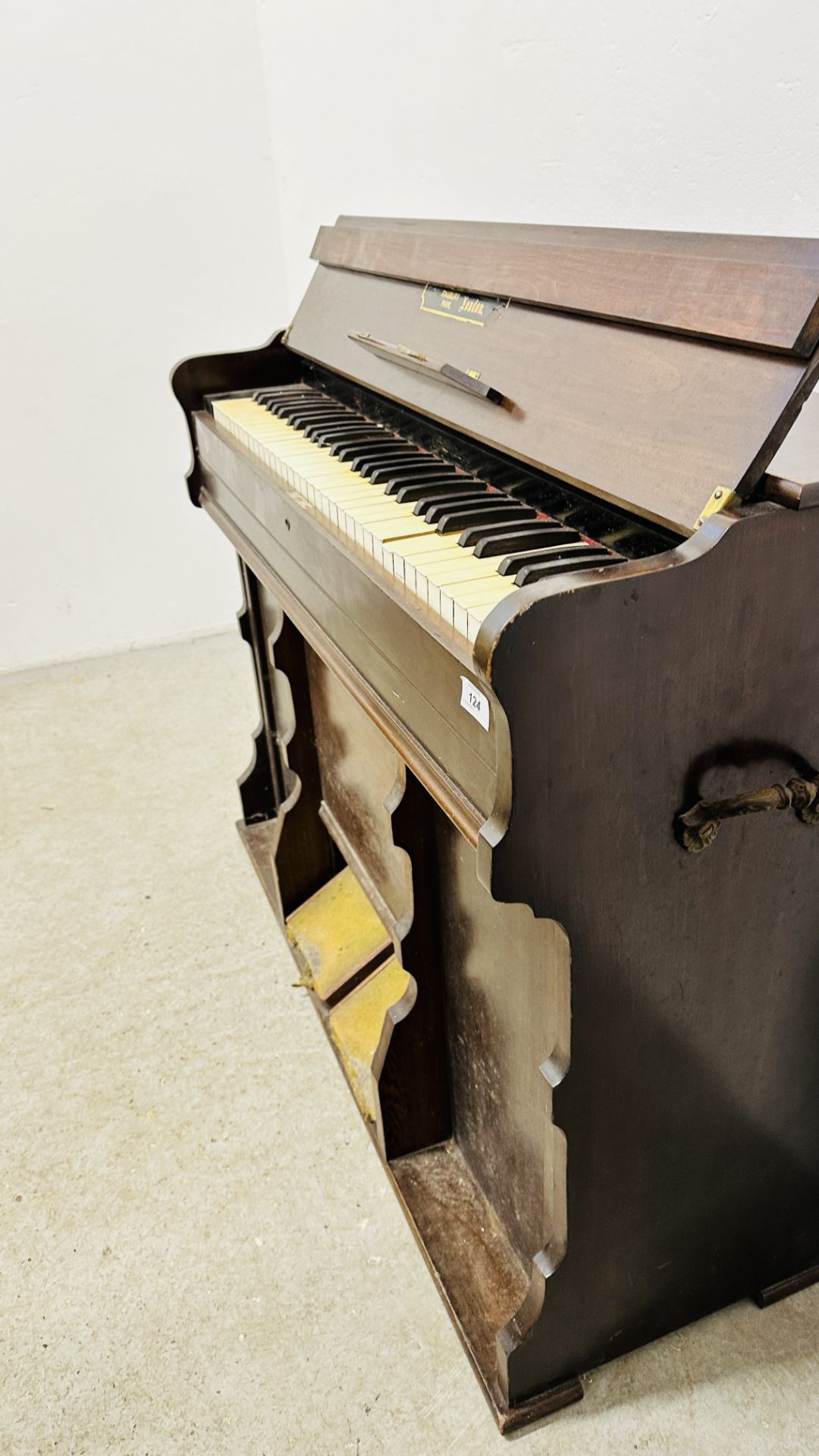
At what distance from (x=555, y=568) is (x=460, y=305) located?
2.07ft

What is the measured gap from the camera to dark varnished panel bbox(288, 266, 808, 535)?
0.83 meters

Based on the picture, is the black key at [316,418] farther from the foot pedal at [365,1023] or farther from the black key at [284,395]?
the foot pedal at [365,1023]

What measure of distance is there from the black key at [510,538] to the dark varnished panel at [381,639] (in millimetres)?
97

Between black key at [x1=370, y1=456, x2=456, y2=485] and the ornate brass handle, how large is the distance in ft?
1.85

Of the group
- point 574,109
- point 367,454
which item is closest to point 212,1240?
point 367,454

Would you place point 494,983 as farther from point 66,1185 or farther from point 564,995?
point 66,1185

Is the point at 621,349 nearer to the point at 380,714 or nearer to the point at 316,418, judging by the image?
the point at 380,714

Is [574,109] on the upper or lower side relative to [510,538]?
upper

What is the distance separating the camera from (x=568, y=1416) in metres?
1.20

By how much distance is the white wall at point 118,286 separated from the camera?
2896 millimetres

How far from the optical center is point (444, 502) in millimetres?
1133

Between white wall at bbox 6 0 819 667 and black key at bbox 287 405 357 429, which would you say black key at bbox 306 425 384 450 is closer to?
black key at bbox 287 405 357 429

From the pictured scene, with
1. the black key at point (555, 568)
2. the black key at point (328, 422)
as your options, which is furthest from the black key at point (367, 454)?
the black key at point (555, 568)

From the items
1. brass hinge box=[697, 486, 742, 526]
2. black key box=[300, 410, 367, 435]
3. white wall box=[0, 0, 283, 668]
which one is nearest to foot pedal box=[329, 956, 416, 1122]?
black key box=[300, 410, 367, 435]
